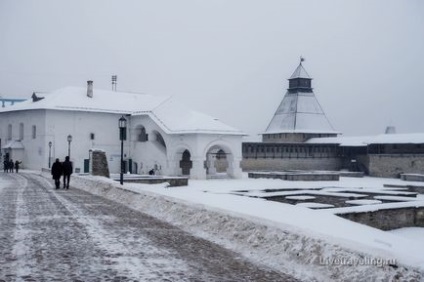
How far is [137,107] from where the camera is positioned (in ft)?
172

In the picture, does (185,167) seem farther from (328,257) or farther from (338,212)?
(328,257)

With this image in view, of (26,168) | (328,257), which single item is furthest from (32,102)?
(328,257)

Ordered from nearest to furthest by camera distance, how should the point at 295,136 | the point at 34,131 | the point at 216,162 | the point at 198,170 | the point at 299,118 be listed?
the point at 198,170 → the point at 34,131 → the point at 216,162 → the point at 295,136 → the point at 299,118

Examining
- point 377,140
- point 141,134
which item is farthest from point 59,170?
point 377,140

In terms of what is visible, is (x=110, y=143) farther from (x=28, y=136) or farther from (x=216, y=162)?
(x=216, y=162)

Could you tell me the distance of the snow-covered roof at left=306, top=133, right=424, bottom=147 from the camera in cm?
5009

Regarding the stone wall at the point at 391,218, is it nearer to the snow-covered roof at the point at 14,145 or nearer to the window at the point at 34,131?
the window at the point at 34,131

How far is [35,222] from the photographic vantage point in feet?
35.3

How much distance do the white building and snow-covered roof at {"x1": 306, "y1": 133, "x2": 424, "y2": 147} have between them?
17.5m

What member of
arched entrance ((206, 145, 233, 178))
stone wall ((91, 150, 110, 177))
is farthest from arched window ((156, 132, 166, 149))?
stone wall ((91, 150, 110, 177))

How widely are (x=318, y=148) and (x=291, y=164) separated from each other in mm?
5100

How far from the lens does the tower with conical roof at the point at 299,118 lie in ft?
214

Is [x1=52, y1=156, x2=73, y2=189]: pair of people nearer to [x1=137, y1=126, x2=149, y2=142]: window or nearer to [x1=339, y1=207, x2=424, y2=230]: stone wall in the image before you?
[x1=339, y1=207, x2=424, y2=230]: stone wall

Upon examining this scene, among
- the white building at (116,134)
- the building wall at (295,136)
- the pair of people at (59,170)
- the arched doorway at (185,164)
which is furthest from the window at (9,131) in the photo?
the building wall at (295,136)
